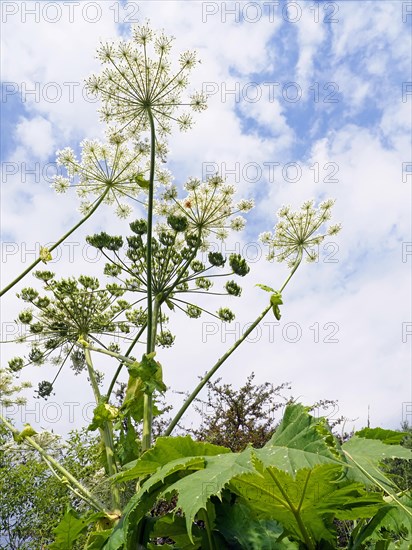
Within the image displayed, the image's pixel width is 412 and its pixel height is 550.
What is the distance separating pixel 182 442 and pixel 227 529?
0.30m

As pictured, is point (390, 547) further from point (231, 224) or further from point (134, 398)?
point (231, 224)

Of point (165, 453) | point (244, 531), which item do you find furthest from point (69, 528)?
point (244, 531)

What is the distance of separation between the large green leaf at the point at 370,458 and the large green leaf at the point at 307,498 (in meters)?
0.04

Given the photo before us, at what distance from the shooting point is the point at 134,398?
3.73m

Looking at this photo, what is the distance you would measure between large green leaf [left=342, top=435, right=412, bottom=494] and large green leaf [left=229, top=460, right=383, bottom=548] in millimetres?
41

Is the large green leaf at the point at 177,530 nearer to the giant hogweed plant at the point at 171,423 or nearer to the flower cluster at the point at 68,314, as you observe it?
the giant hogweed plant at the point at 171,423

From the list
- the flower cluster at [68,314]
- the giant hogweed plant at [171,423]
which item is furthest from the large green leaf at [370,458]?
the flower cluster at [68,314]

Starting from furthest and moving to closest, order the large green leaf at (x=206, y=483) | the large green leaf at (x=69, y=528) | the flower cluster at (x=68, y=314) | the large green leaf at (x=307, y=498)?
the flower cluster at (x=68, y=314), the large green leaf at (x=69, y=528), the large green leaf at (x=307, y=498), the large green leaf at (x=206, y=483)

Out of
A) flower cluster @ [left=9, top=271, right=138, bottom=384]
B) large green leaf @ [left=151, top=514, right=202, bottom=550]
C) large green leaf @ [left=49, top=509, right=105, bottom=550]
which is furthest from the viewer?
flower cluster @ [left=9, top=271, right=138, bottom=384]

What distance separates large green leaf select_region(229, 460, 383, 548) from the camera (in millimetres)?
1598

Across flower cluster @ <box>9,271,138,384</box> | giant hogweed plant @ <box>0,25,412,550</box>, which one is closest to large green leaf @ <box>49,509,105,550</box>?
giant hogweed plant @ <box>0,25,412,550</box>

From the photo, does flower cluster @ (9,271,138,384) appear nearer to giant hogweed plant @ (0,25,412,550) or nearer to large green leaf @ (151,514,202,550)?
giant hogweed plant @ (0,25,412,550)

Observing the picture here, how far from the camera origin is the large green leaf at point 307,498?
160 cm


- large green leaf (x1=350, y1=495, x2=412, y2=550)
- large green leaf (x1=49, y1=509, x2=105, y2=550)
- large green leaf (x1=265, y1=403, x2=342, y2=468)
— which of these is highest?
large green leaf (x1=265, y1=403, x2=342, y2=468)
